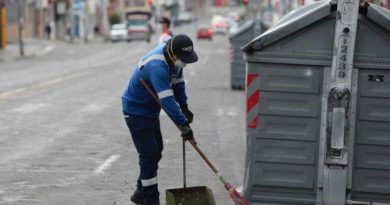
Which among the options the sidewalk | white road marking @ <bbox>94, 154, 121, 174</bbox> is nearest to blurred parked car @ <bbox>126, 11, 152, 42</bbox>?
the sidewalk

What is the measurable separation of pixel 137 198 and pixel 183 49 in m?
1.83

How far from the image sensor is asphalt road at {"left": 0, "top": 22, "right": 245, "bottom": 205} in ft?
36.8

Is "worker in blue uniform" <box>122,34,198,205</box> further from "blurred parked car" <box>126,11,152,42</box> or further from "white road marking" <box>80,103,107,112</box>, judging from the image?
"blurred parked car" <box>126,11,152,42</box>

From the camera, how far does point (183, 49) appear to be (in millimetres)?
9086

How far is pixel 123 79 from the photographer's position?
31.9m

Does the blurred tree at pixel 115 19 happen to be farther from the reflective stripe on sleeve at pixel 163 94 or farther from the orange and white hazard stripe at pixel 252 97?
the orange and white hazard stripe at pixel 252 97

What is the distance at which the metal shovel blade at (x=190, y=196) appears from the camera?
364 inches

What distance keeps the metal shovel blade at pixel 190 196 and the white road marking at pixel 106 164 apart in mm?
3273

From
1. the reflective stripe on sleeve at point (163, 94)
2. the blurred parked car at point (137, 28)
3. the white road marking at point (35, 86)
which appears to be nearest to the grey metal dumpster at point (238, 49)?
the white road marking at point (35, 86)

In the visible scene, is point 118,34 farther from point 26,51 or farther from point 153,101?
point 153,101

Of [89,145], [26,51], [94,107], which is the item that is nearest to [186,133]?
[89,145]

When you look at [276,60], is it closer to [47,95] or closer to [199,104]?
[199,104]

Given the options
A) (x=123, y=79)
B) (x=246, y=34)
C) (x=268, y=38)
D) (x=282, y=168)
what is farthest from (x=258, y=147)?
(x=123, y=79)

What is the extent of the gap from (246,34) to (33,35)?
61.0 m
